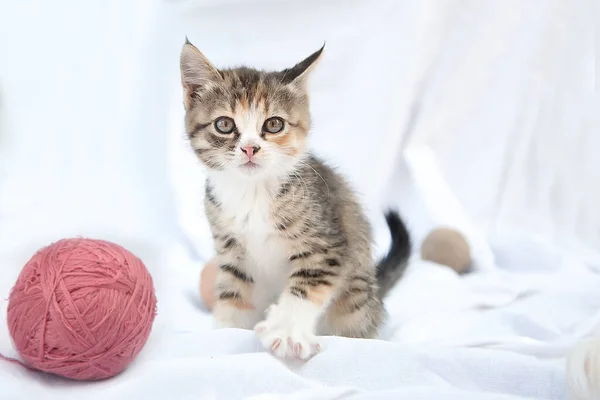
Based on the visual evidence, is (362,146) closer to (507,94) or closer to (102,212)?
(507,94)

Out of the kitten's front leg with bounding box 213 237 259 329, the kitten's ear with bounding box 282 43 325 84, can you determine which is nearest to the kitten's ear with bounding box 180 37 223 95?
the kitten's ear with bounding box 282 43 325 84

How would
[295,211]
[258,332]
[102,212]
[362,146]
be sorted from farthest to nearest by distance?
[362,146] < [102,212] < [295,211] < [258,332]

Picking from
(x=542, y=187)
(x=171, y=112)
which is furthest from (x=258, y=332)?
(x=542, y=187)

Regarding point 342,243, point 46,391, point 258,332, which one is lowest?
point 46,391

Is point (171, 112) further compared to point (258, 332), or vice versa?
point (171, 112)

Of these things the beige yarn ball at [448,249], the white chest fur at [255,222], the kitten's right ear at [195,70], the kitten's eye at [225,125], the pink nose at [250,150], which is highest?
the kitten's right ear at [195,70]

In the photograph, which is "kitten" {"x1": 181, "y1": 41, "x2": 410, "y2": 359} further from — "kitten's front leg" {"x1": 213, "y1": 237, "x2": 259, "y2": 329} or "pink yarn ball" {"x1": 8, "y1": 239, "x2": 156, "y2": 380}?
"pink yarn ball" {"x1": 8, "y1": 239, "x2": 156, "y2": 380}

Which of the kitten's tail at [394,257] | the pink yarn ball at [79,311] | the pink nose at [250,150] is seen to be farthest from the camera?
the kitten's tail at [394,257]

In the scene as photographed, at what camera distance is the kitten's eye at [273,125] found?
4.35 ft

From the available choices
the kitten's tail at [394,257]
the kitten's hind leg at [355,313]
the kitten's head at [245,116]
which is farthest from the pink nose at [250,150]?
the kitten's tail at [394,257]

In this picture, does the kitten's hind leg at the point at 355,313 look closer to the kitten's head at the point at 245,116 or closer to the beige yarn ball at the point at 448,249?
the kitten's head at the point at 245,116

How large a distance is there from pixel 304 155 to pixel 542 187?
102 cm

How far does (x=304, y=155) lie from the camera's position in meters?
1.42

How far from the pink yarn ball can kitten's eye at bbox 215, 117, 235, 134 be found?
31 centimetres
